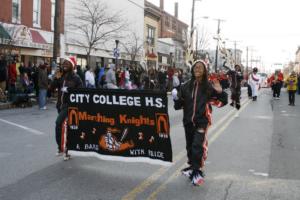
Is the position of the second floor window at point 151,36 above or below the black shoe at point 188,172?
above

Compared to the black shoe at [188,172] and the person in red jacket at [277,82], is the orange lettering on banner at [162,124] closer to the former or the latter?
the black shoe at [188,172]

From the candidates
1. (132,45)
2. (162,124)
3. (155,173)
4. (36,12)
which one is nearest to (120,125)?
(162,124)

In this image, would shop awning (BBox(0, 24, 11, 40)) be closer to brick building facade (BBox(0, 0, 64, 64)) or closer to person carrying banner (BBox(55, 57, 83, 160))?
brick building facade (BBox(0, 0, 64, 64))

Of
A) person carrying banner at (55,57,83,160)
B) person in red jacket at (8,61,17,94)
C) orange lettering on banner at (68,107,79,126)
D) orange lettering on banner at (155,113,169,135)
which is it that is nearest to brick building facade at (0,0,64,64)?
person in red jacket at (8,61,17,94)

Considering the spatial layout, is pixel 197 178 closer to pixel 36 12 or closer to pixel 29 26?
pixel 29 26

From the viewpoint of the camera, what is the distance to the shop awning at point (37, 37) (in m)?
27.1

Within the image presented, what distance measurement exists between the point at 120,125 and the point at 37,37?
22.2 m

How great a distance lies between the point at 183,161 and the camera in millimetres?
7621

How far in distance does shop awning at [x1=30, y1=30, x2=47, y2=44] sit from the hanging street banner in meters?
21.0

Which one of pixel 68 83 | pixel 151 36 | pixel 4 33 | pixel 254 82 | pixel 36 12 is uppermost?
pixel 151 36

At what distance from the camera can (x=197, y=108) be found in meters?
6.21

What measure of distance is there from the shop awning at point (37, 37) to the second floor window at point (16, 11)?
1.23 meters

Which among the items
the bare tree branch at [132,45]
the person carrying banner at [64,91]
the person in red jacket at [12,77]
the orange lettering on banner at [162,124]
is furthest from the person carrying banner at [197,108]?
the bare tree branch at [132,45]

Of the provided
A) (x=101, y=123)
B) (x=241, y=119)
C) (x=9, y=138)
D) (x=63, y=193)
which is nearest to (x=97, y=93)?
(x=101, y=123)
